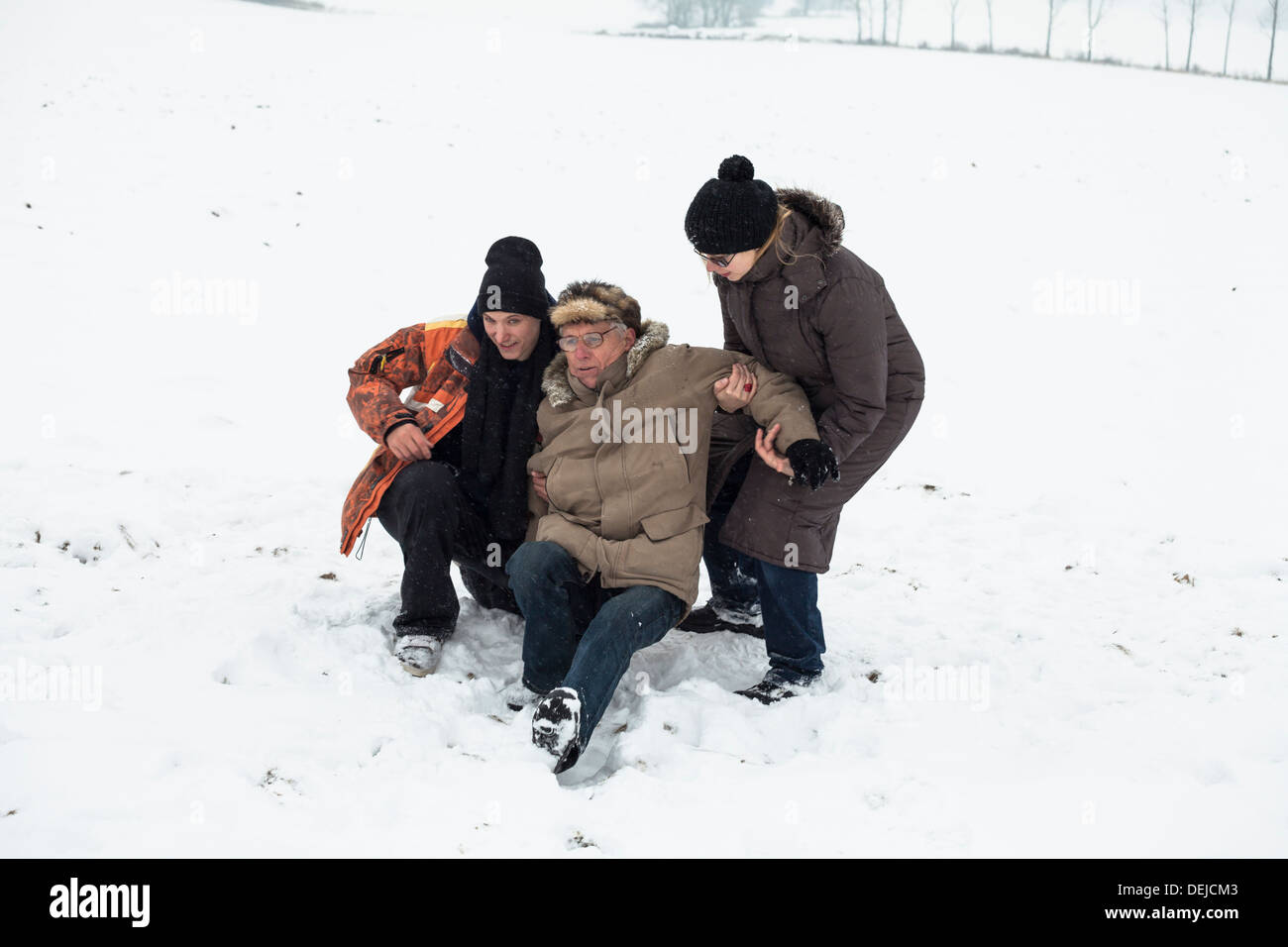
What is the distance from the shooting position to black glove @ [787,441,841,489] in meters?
3.22

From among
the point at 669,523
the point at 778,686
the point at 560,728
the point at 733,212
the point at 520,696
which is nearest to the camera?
the point at 560,728

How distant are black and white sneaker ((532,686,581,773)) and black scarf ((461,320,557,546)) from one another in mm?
932

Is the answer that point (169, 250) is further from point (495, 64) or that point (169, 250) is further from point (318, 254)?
point (495, 64)

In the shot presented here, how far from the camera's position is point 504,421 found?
367 centimetres

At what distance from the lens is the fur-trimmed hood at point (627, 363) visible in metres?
3.47

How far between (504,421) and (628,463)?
579 mm

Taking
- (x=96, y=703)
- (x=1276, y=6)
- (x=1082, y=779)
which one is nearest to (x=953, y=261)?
(x=1082, y=779)

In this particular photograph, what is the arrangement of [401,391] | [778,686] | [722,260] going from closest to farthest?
1. [722,260]
2. [778,686]
3. [401,391]

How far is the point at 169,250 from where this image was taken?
9.34 m

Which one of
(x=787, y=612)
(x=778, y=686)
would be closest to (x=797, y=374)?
(x=787, y=612)

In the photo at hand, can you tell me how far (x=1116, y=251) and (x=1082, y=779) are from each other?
33.7 feet
